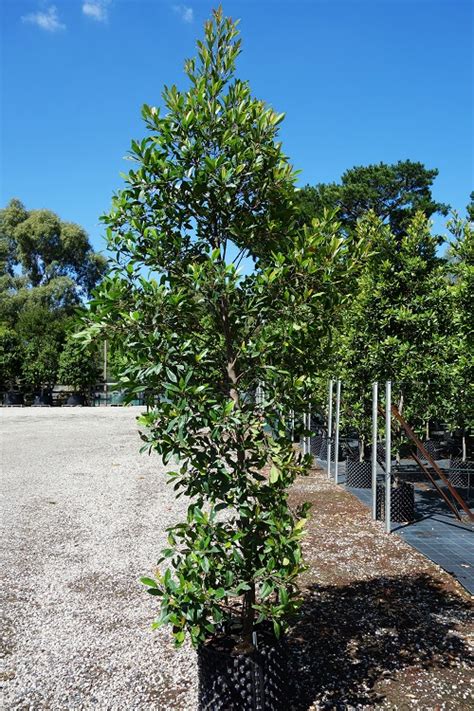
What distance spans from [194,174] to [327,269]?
1016 mm

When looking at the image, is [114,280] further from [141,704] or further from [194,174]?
[141,704]

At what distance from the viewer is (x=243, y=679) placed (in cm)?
321

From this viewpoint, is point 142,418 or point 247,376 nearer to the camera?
point 142,418

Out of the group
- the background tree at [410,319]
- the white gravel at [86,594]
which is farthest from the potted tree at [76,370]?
the background tree at [410,319]

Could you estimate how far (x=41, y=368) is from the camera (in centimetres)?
3459

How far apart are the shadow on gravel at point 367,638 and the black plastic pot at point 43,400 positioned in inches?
1297

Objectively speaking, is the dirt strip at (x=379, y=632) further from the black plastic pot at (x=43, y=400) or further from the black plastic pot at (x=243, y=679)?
the black plastic pot at (x=43, y=400)

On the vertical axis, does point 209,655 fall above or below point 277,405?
below

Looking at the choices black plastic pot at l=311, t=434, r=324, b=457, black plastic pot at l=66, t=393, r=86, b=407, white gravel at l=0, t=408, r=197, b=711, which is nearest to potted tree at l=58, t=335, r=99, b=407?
black plastic pot at l=66, t=393, r=86, b=407

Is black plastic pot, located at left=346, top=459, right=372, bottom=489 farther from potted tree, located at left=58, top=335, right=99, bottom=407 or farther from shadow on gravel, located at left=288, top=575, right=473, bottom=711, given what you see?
potted tree, located at left=58, top=335, right=99, bottom=407

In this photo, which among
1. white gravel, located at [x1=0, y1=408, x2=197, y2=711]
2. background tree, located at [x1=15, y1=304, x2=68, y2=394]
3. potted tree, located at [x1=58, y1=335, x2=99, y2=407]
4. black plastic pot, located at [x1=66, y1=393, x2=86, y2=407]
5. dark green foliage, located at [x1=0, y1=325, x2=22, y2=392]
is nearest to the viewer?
white gravel, located at [x1=0, y1=408, x2=197, y2=711]

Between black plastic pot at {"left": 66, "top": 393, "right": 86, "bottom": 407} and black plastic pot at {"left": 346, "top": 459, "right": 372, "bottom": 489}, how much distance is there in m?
28.4

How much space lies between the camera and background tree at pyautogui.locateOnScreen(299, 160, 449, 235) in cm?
2572

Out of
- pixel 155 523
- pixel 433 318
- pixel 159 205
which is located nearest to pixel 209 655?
pixel 159 205
